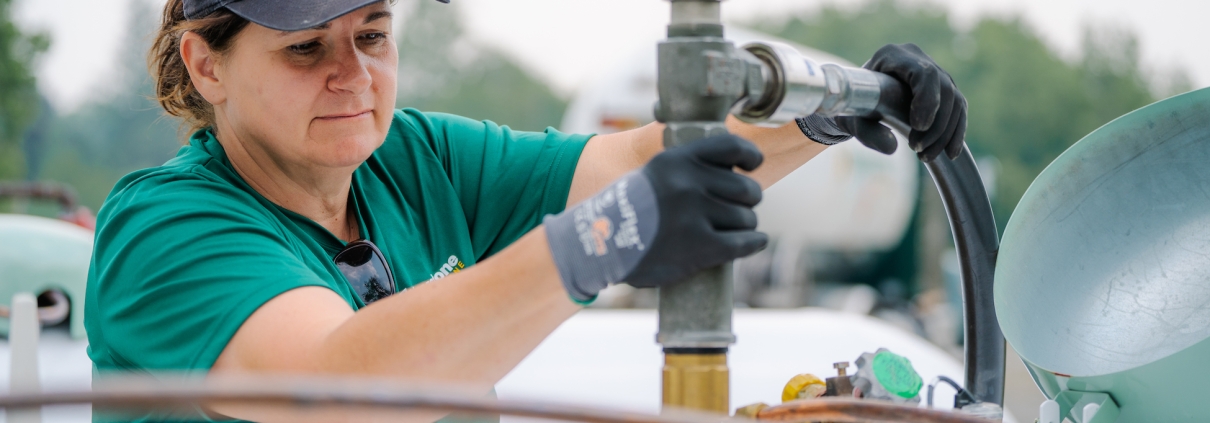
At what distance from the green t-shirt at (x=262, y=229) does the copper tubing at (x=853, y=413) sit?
58 cm

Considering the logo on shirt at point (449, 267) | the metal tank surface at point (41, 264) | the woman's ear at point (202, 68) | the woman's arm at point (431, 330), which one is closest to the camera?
the woman's arm at point (431, 330)

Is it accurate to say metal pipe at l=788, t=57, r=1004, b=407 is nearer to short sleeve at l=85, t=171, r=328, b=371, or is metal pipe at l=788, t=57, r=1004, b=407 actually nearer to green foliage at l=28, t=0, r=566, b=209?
short sleeve at l=85, t=171, r=328, b=371

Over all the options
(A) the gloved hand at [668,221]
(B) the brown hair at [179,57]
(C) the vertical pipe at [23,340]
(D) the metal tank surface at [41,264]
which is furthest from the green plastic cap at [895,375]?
(D) the metal tank surface at [41,264]

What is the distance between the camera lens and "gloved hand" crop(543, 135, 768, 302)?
89 cm

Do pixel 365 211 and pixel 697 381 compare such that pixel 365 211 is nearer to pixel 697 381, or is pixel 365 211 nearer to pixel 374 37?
pixel 374 37

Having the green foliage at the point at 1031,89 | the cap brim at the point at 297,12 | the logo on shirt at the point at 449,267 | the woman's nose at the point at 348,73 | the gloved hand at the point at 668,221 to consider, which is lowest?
the logo on shirt at the point at 449,267

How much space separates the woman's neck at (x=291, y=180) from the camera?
158cm

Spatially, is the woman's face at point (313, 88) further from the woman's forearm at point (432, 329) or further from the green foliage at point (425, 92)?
the green foliage at point (425, 92)

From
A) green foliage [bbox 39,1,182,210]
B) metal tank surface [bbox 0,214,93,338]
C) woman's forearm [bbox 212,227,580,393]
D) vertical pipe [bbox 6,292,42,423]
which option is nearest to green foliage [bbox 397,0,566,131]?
green foliage [bbox 39,1,182,210]

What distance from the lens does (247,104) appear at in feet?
4.95

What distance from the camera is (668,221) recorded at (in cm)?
89

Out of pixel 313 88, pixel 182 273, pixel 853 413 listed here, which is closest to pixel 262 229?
pixel 182 273

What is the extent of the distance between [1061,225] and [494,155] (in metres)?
1.04

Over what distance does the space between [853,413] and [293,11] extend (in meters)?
0.89
